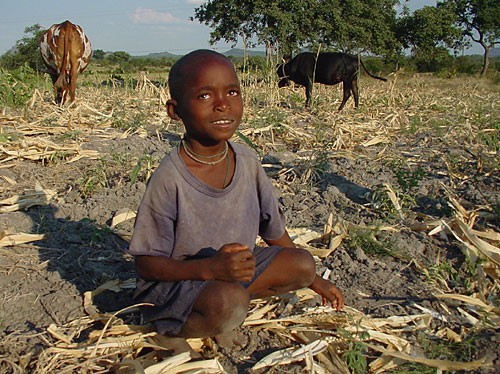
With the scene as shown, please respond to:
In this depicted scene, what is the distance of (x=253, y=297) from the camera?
1946mm

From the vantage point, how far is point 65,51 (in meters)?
7.50

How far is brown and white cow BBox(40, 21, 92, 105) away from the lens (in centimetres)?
730

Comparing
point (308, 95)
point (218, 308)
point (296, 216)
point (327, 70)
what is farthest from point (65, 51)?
point (218, 308)

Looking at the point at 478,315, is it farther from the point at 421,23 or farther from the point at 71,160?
the point at 421,23

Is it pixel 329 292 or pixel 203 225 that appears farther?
pixel 329 292

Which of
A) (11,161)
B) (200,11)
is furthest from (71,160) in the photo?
(200,11)

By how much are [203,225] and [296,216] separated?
144 cm

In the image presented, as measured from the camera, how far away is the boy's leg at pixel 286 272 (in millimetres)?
1884

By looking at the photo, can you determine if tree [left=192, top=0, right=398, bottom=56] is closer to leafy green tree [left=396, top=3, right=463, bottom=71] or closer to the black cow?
leafy green tree [left=396, top=3, right=463, bottom=71]

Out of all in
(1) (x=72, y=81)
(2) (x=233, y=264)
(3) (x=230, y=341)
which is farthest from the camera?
(1) (x=72, y=81)

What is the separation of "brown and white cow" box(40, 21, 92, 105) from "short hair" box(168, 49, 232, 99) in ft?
19.6

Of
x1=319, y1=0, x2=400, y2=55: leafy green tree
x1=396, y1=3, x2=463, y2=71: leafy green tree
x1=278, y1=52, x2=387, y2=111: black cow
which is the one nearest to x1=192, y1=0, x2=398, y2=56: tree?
x1=319, y1=0, x2=400, y2=55: leafy green tree

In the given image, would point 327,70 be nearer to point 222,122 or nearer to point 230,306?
point 222,122

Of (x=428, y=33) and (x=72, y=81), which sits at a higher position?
(x=428, y=33)
